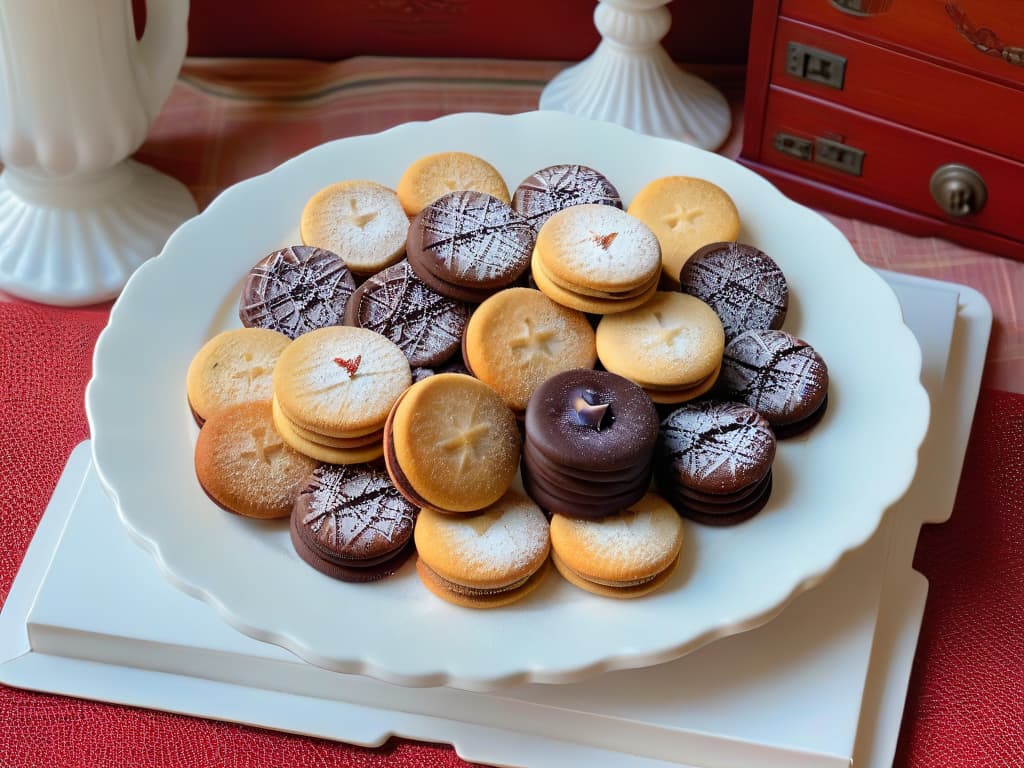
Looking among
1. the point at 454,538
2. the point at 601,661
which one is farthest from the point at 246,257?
the point at 601,661

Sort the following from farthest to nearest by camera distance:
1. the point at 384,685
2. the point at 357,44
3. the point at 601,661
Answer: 1. the point at 357,44
2. the point at 384,685
3. the point at 601,661

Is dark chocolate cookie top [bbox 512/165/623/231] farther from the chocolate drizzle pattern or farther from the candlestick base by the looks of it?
the candlestick base

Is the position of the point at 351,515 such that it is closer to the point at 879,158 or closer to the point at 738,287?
the point at 738,287

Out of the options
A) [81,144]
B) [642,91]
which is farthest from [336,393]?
[642,91]

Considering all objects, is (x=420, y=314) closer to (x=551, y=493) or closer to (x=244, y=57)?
(x=551, y=493)

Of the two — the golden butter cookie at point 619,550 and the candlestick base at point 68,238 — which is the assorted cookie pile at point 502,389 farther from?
the candlestick base at point 68,238

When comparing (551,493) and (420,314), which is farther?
(420,314)

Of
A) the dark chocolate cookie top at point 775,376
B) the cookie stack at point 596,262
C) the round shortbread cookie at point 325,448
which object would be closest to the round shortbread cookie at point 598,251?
the cookie stack at point 596,262
